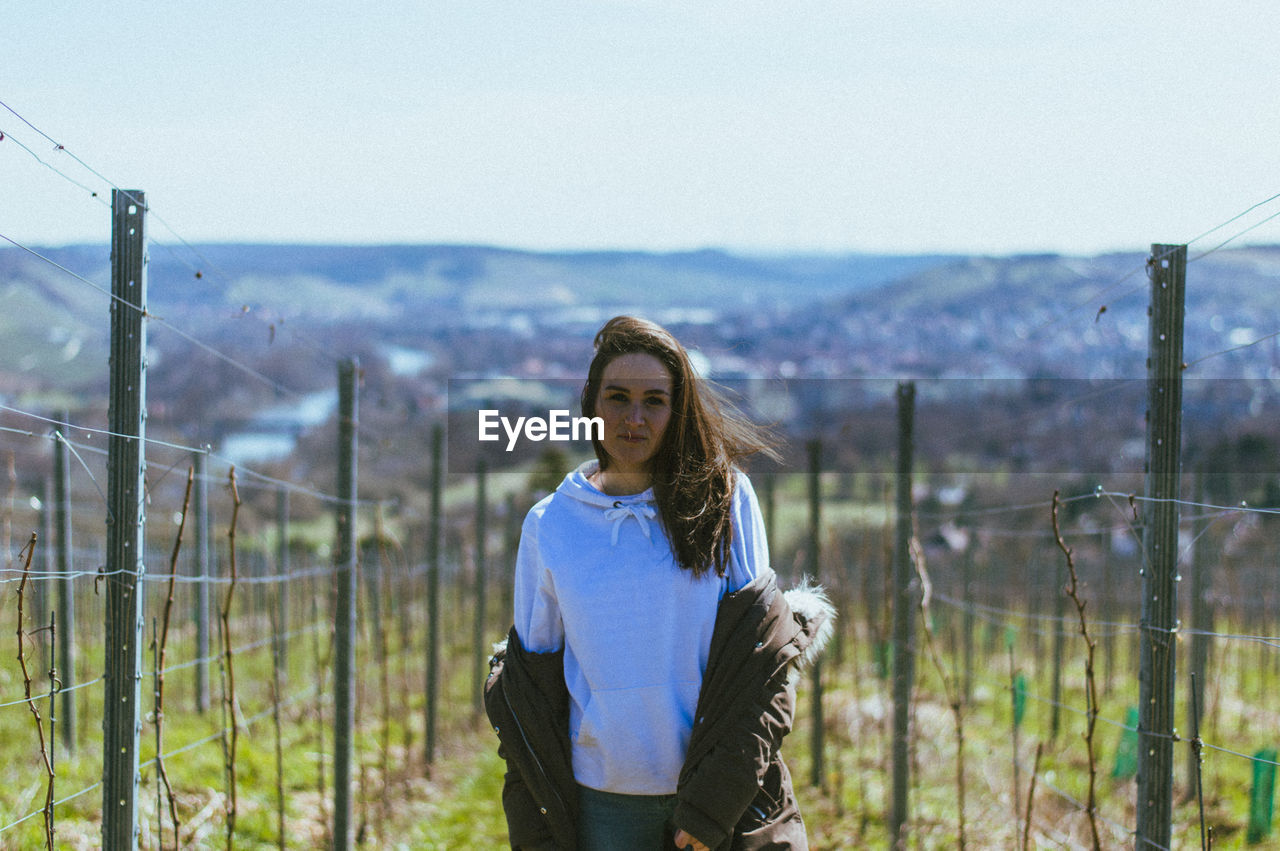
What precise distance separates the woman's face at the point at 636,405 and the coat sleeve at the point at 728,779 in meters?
0.55

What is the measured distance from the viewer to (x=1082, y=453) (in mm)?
54062

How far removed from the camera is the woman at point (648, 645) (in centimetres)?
215

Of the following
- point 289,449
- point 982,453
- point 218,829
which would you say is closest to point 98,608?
point 218,829

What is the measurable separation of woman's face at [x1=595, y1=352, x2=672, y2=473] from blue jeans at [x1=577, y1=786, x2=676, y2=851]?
68 cm

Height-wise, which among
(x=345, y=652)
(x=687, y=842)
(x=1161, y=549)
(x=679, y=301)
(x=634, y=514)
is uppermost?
(x=679, y=301)

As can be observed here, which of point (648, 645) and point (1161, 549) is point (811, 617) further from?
point (1161, 549)

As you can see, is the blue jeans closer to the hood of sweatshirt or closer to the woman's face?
the hood of sweatshirt

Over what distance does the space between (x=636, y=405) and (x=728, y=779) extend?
750 millimetres

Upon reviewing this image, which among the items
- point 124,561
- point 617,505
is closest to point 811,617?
point 617,505

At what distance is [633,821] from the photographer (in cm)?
222

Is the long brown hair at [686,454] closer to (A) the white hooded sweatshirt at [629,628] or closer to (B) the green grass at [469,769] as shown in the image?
(A) the white hooded sweatshirt at [629,628]

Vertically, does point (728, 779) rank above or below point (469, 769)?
above

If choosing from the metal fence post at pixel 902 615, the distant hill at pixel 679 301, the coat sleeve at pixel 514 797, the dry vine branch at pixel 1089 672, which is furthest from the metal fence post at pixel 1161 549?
the distant hill at pixel 679 301

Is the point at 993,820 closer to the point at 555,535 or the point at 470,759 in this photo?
the point at 470,759
